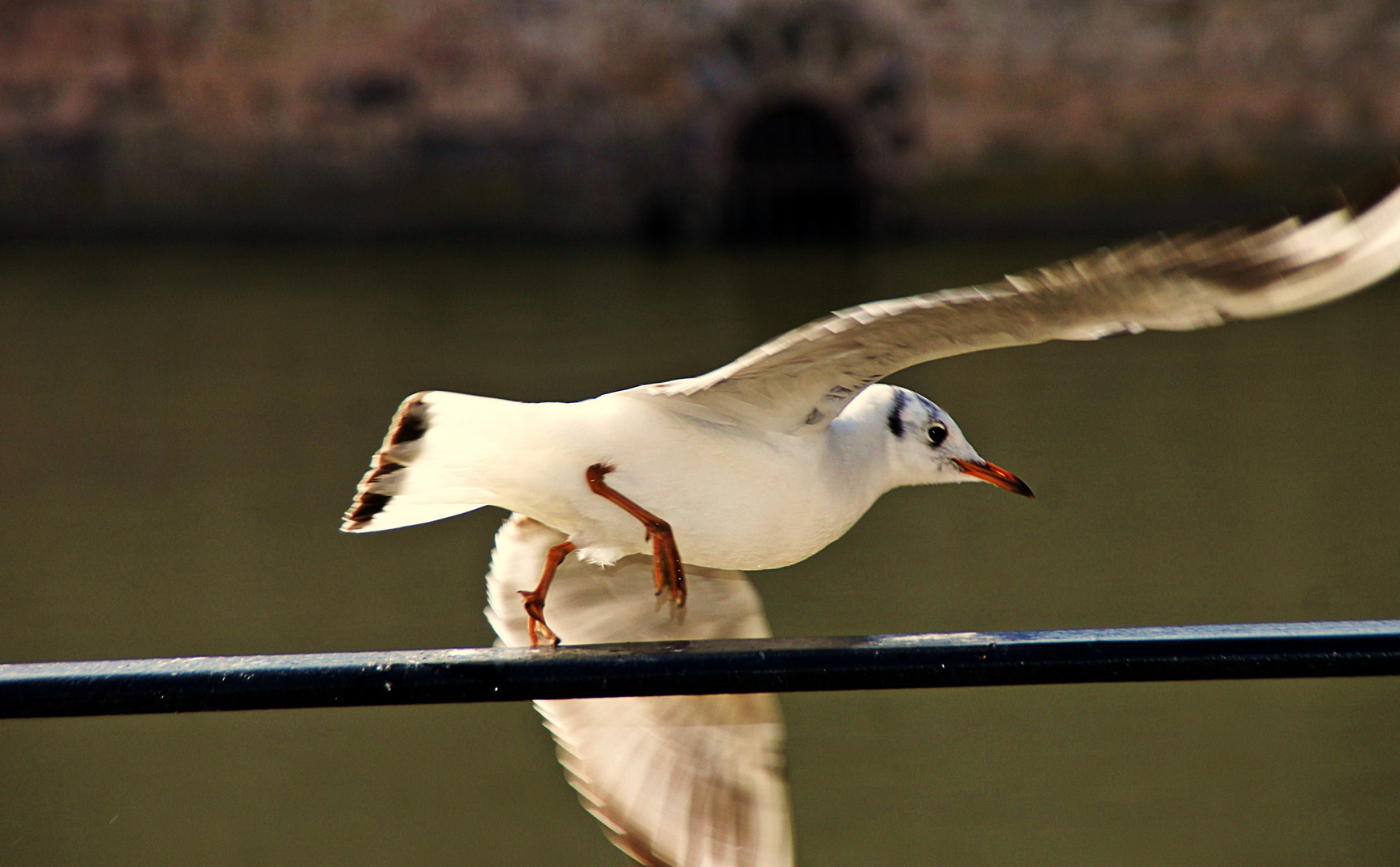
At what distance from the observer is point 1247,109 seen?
29.3 feet

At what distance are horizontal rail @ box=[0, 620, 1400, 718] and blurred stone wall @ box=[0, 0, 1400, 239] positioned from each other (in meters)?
8.11

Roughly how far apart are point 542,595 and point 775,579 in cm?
233

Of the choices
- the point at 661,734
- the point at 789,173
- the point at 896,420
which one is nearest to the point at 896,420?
the point at 896,420

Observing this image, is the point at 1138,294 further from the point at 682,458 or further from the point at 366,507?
the point at 366,507

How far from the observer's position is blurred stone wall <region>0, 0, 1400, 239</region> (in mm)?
8742

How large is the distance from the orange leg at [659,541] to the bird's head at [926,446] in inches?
11.0

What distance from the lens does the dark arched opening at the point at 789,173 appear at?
8.98 m

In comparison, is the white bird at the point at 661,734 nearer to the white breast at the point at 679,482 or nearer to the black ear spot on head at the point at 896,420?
the white breast at the point at 679,482

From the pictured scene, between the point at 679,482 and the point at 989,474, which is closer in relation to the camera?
the point at 679,482

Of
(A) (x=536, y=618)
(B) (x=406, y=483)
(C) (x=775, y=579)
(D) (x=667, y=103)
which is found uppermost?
Result: (D) (x=667, y=103)

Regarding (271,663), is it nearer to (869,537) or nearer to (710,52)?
(869,537)

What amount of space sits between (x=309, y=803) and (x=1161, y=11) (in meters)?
7.92

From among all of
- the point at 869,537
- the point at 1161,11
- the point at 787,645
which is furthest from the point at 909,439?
the point at 1161,11

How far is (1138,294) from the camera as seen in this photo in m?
0.98
